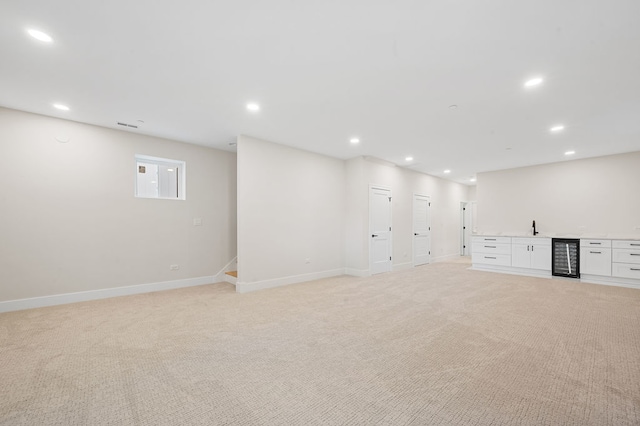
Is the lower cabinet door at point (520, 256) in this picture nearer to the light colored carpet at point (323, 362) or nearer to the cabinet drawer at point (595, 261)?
the cabinet drawer at point (595, 261)

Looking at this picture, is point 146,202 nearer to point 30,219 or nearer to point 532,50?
point 30,219

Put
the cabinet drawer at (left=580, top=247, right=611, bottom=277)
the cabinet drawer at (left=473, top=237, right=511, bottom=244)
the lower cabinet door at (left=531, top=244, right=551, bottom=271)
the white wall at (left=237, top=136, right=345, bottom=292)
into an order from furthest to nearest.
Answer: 1. the cabinet drawer at (left=473, top=237, right=511, bottom=244)
2. the lower cabinet door at (left=531, top=244, right=551, bottom=271)
3. the cabinet drawer at (left=580, top=247, right=611, bottom=277)
4. the white wall at (left=237, top=136, right=345, bottom=292)

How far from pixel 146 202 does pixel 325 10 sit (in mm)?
4554

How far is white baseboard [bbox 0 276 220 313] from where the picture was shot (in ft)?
12.8

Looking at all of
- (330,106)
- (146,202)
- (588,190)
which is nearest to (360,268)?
(330,106)

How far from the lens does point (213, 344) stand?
111 inches

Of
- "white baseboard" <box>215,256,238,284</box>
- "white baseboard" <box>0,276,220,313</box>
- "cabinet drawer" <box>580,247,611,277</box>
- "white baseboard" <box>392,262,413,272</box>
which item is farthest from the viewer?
"white baseboard" <box>392,262,413,272</box>

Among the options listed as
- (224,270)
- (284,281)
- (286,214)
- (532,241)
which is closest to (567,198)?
(532,241)

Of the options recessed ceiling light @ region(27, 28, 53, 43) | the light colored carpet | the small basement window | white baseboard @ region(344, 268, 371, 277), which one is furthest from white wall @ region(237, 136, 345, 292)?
recessed ceiling light @ region(27, 28, 53, 43)

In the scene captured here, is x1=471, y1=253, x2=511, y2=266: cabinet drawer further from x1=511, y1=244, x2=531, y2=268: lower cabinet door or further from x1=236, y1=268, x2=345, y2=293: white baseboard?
x1=236, y1=268, x2=345, y2=293: white baseboard

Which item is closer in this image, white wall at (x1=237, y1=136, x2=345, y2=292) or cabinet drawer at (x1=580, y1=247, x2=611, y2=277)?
white wall at (x1=237, y1=136, x2=345, y2=292)

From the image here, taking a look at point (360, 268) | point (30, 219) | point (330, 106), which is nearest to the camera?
point (330, 106)

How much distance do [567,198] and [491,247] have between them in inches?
81.2

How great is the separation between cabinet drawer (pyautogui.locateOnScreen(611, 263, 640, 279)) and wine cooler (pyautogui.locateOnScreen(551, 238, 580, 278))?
557 millimetres
